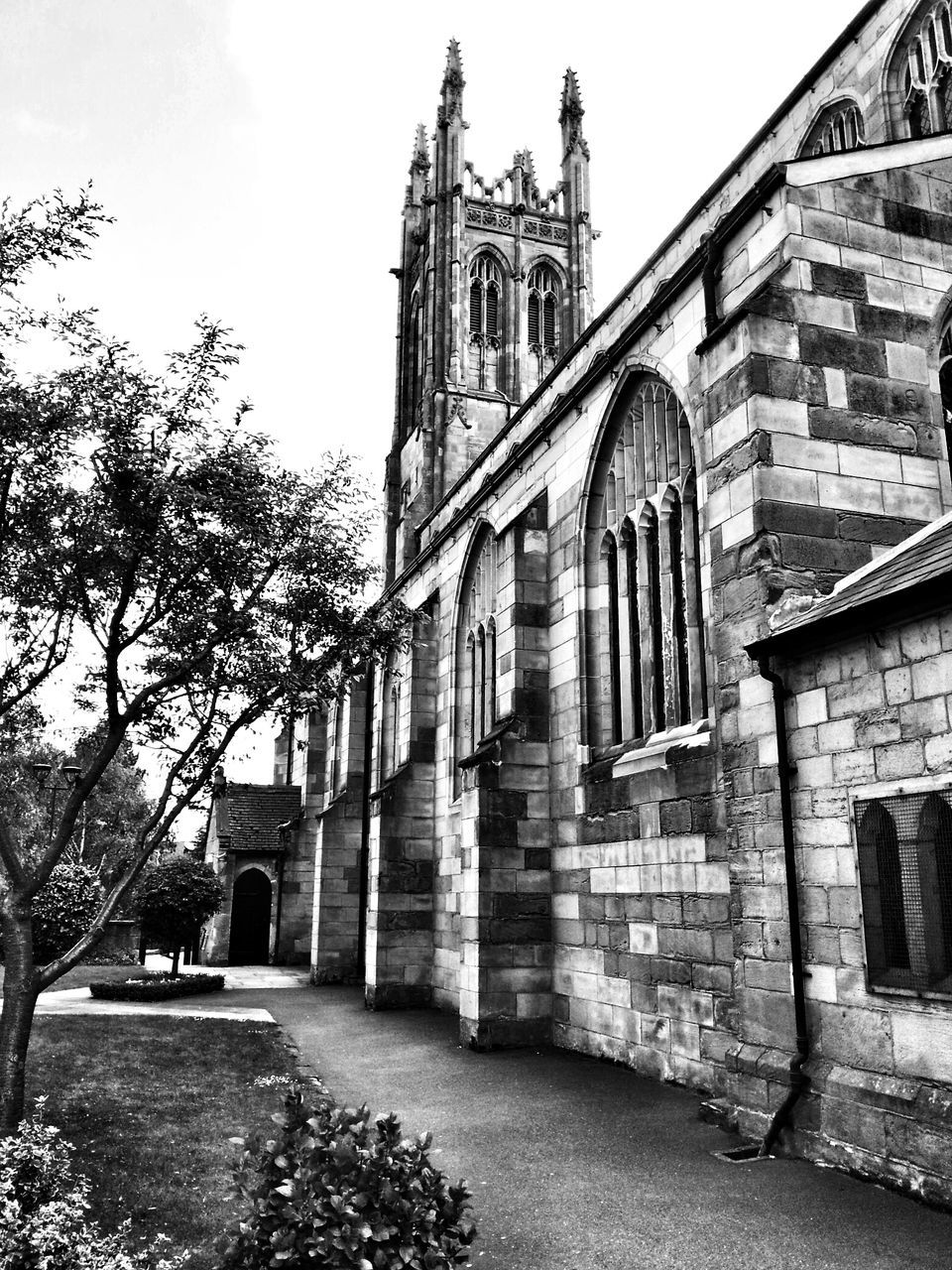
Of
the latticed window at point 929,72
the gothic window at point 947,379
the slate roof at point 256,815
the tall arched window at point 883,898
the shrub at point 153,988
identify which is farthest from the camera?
the slate roof at point 256,815

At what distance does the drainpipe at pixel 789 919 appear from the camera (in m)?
7.20

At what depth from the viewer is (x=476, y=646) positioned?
A: 17.5 metres

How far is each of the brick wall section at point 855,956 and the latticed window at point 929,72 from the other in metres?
10.2

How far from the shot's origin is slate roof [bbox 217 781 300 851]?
2891cm

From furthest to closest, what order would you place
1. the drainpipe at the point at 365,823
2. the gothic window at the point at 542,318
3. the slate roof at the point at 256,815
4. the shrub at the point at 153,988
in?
the gothic window at the point at 542,318
the slate roof at the point at 256,815
the drainpipe at the point at 365,823
the shrub at the point at 153,988

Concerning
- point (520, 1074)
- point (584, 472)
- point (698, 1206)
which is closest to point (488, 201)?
point (584, 472)

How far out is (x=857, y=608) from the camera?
6.95 meters

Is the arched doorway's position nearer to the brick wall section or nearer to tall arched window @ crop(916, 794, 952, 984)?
the brick wall section

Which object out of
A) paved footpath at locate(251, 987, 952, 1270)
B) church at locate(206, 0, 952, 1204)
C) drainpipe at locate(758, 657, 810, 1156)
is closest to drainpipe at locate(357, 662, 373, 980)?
church at locate(206, 0, 952, 1204)

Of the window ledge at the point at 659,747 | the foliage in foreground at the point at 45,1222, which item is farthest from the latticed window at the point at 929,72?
the foliage in foreground at the point at 45,1222

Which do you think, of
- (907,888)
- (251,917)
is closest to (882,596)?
(907,888)

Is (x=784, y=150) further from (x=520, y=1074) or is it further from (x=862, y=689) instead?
(x=520, y=1074)

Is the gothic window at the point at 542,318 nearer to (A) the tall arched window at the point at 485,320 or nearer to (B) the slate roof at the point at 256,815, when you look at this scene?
(A) the tall arched window at the point at 485,320

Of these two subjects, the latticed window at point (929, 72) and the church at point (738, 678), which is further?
the latticed window at point (929, 72)
